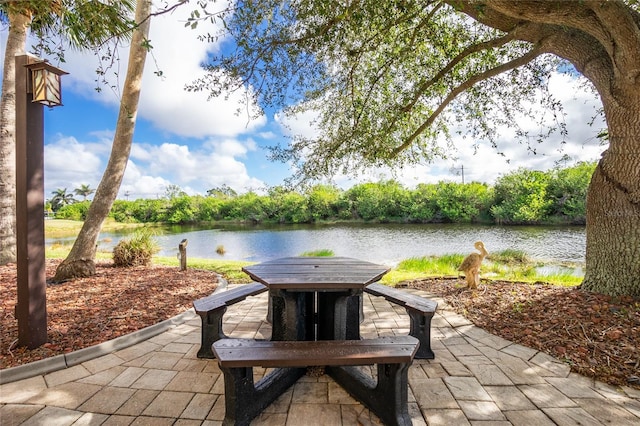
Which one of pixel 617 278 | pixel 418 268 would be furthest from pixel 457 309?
pixel 418 268

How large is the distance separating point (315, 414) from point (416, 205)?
25.4 m

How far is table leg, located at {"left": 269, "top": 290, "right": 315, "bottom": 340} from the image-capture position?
6.79ft

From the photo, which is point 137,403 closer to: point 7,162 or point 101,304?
point 101,304

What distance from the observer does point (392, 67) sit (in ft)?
Answer: 15.9

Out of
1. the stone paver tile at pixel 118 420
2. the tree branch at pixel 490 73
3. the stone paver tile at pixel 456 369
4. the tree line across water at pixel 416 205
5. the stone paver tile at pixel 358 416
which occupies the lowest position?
the stone paver tile at pixel 358 416

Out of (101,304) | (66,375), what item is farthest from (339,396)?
(101,304)

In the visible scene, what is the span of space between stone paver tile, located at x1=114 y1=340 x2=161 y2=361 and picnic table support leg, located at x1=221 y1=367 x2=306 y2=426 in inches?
46.3

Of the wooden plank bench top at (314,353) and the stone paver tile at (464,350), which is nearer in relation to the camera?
the wooden plank bench top at (314,353)

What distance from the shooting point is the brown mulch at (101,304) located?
2.39 meters

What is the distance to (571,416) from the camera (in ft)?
5.35

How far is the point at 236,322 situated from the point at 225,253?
11.2m

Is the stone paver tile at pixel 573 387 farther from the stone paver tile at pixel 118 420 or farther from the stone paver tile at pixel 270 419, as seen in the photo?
the stone paver tile at pixel 118 420

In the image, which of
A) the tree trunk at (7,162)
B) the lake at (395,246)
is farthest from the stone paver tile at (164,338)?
the lake at (395,246)

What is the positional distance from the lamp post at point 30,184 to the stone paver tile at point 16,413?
29.7 inches
